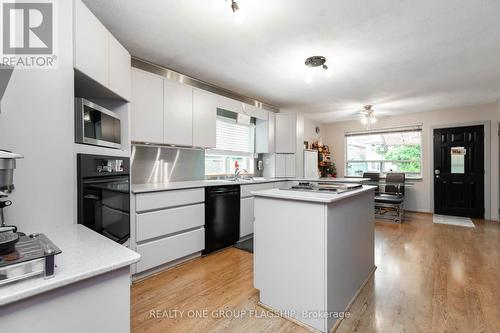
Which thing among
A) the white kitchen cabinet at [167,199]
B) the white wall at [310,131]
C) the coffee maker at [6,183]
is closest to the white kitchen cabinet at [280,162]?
the white wall at [310,131]

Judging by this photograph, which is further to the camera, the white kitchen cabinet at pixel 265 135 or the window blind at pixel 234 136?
the white kitchen cabinet at pixel 265 135

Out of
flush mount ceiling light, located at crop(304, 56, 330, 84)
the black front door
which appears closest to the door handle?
flush mount ceiling light, located at crop(304, 56, 330, 84)

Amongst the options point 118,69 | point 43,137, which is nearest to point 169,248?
point 43,137

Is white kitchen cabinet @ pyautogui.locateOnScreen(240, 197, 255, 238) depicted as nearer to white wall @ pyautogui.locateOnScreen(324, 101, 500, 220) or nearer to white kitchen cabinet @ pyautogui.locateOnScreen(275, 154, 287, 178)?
white kitchen cabinet @ pyautogui.locateOnScreen(275, 154, 287, 178)

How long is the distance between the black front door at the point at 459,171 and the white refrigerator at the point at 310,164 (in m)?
2.65

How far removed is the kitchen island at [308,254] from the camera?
61.9 inches

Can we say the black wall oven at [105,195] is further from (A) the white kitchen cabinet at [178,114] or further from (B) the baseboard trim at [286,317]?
(B) the baseboard trim at [286,317]

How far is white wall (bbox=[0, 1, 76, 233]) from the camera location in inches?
43.1

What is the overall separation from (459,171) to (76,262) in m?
6.54

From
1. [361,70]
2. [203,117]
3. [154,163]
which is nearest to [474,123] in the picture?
[361,70]

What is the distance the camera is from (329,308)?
1586 mm

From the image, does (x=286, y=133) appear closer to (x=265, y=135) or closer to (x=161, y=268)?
(x=265, y=135)

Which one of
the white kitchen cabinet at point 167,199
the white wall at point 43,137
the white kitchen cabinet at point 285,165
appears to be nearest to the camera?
the white wall at point 43,137

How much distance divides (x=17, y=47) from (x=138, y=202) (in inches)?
55.8
